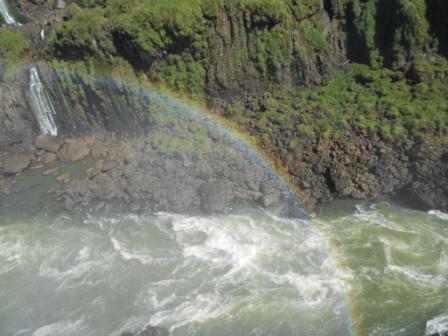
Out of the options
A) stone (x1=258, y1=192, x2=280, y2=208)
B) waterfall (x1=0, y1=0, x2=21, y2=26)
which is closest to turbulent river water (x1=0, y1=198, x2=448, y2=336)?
stone (x1=258, y1=192, x2=280, y2=208)

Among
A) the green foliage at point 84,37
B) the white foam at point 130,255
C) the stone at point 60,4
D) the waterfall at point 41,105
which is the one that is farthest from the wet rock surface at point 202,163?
the stone at point 60,4

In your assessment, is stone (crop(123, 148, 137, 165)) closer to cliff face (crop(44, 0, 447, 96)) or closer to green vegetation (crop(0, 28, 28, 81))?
cliff face (crop(44, 0, 447, 96))

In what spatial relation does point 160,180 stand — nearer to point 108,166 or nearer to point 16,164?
point 108,166

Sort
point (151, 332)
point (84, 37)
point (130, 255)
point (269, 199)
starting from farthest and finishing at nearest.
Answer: point (84, 37)
point (269, 199)
point (130, 255)
point (151, 332)

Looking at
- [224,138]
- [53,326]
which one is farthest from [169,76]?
[53,326]

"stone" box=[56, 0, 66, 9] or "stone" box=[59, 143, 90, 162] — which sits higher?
"stone" box=[56, 0, 66, 9]

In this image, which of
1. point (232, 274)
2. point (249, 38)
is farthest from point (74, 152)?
point (232, 274)

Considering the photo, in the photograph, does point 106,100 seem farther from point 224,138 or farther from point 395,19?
point 395,19
